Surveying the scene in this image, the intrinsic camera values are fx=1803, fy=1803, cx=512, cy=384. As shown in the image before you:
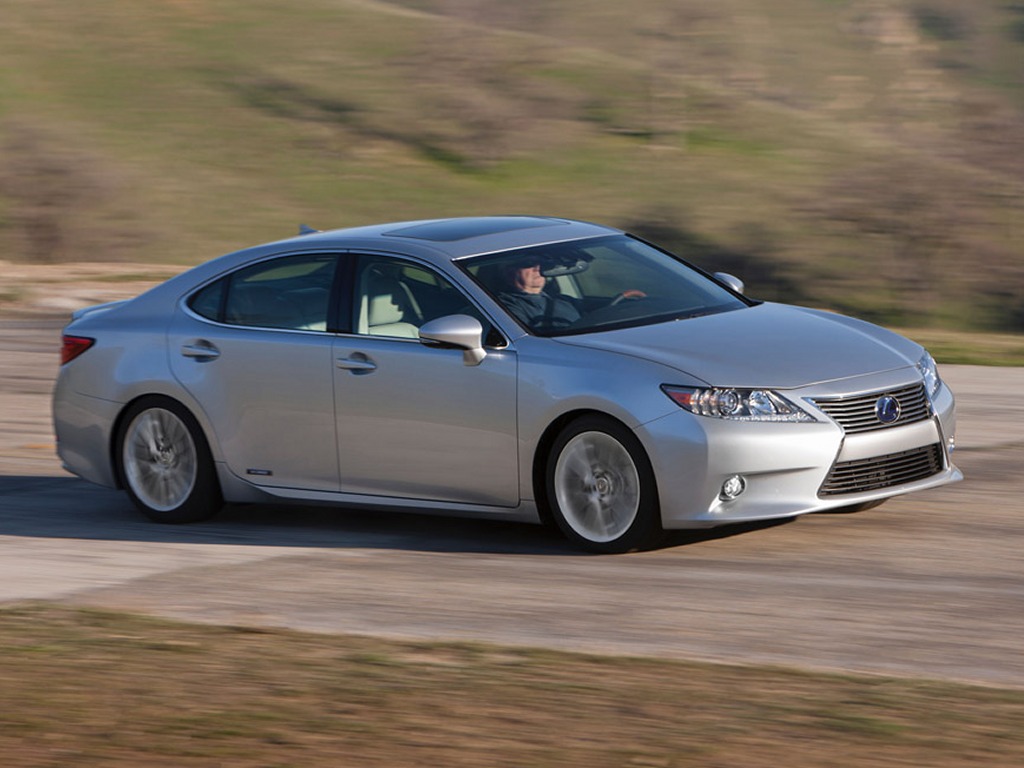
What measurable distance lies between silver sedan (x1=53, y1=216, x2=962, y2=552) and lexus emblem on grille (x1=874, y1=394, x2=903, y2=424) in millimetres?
11

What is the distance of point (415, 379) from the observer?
28.3 ft

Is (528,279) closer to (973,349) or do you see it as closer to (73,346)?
(73,346)

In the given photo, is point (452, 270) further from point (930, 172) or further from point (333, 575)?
point (930, 172)

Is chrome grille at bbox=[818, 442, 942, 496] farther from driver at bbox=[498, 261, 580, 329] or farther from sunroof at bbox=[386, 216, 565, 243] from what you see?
sunroof at bbox=[386, 216, 565, 243]

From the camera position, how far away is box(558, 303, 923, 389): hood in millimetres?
7887

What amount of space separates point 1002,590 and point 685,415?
151cm

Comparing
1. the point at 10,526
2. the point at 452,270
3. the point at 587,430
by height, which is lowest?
the point at 10,526

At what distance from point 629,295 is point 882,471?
160 cm

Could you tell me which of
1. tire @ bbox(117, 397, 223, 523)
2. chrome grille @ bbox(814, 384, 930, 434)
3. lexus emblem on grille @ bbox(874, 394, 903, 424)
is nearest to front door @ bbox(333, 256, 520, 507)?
tire @ bbox(117, 397, 223, 523)

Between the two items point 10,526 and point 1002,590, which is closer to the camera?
point 1002,590

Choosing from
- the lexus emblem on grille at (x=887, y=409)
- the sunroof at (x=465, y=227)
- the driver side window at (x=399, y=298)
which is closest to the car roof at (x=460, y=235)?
the sunroof at (x=465, y=227)

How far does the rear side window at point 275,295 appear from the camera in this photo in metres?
9.16

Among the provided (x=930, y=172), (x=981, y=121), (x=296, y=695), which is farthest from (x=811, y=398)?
(x=981, y=121)

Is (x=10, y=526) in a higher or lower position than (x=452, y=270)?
lower
